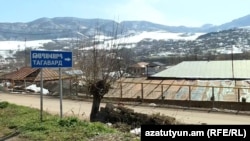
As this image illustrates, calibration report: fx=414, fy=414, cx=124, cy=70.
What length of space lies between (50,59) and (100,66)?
210 inches

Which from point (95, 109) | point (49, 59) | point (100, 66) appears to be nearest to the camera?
point (49, 59)

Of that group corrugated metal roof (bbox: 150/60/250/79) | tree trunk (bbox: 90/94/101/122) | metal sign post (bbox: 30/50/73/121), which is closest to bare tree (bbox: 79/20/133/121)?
tree trunk (bbox: 90/94/101/122)

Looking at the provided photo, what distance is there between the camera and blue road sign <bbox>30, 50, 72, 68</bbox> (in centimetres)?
1224

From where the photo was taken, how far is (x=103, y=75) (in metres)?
17.7

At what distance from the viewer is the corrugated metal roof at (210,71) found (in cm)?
4575

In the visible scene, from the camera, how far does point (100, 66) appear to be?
17750mm

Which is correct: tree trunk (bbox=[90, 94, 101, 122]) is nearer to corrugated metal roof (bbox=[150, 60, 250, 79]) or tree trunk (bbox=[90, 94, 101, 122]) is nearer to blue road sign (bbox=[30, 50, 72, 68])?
blue road sign (bbox=[30, 50, 72, 68])

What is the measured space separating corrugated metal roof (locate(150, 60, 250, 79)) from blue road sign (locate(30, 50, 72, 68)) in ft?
113

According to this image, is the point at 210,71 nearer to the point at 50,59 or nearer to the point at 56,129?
the point at 50,59

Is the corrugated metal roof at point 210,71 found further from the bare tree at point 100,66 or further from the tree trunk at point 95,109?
the tree trunk at point 95,109

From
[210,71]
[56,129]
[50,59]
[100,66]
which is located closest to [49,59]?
[50,59]

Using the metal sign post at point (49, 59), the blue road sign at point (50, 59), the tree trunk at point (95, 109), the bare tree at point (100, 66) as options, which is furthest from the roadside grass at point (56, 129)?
the bare tree at point (100, 66)

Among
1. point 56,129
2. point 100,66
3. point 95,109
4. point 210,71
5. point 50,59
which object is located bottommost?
point 95,109

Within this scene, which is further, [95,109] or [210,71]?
[210,71]
